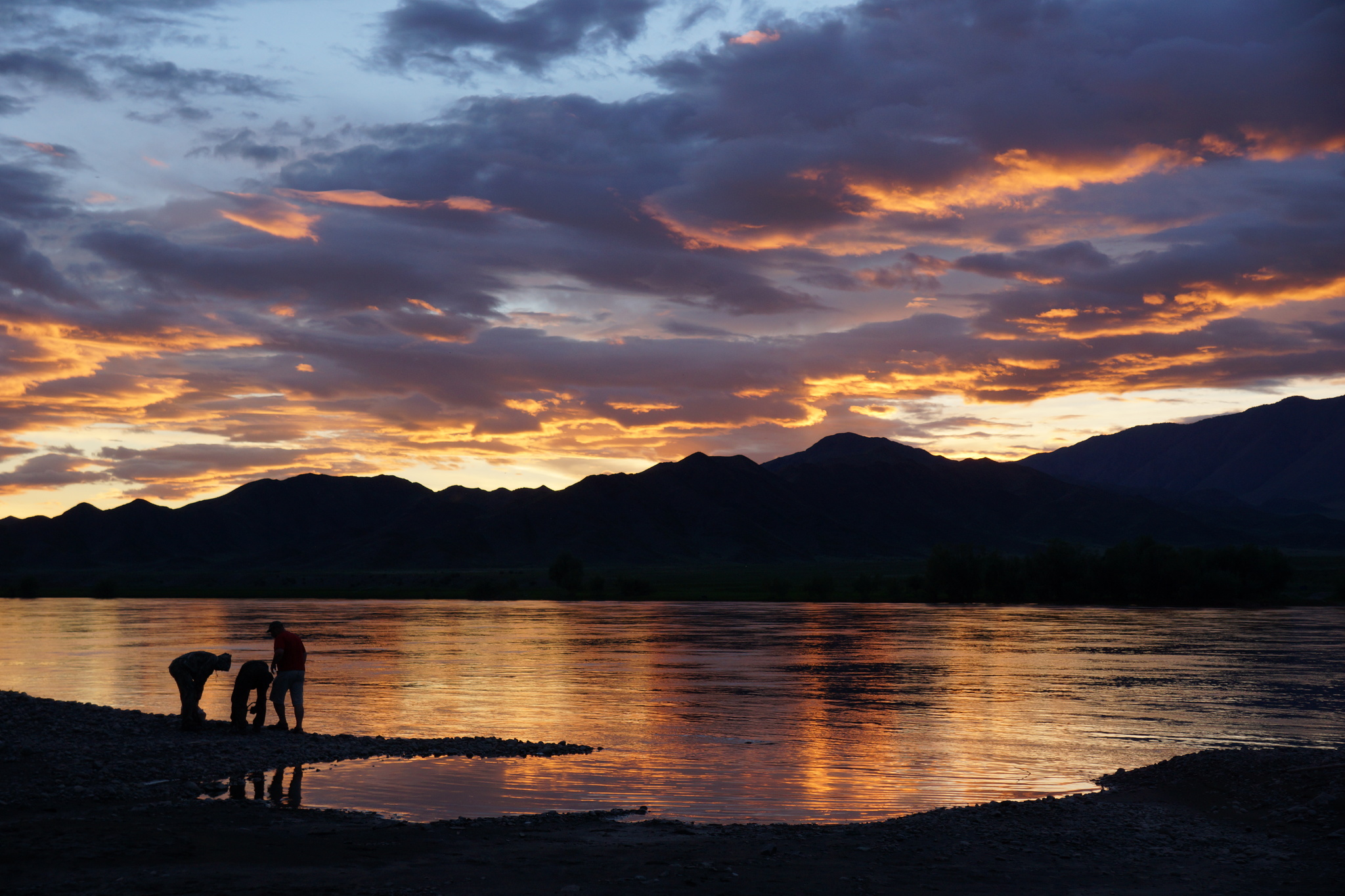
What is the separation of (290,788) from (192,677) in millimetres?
6243

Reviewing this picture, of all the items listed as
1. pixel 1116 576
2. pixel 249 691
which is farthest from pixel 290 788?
pixel 1116 576

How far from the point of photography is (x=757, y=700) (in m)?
36.4

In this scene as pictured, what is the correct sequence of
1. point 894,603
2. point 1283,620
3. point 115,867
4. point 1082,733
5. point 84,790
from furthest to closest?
point 894,603 → point 1283,620 → point 1082,733 → point 84,790 → point 115,867

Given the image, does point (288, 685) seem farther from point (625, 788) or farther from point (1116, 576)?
point (1116, 576)

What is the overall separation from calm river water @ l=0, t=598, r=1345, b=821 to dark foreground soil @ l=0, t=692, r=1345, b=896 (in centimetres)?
197

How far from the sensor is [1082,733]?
28.5 m

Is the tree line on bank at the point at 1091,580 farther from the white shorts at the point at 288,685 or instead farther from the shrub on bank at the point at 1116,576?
the white shorts at the point at 288,685

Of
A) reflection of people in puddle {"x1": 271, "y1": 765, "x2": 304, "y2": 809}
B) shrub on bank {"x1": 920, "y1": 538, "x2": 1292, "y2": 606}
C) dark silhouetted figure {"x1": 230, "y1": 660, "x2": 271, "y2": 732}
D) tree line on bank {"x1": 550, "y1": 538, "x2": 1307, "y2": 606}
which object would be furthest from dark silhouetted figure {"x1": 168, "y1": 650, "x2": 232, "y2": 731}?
shrub on bank {"x1": 920, "y1": 538, "x2": 1292, "y2": 606}

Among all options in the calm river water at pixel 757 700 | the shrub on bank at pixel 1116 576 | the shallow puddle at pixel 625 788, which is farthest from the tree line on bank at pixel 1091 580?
the shallow puddle at pixel 625 788

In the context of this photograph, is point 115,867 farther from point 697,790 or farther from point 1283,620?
point 1283,620

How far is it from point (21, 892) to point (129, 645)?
181 feet

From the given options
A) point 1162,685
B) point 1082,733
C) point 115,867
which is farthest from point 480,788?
point 1162,685

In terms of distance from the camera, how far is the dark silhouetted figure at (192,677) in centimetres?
2356

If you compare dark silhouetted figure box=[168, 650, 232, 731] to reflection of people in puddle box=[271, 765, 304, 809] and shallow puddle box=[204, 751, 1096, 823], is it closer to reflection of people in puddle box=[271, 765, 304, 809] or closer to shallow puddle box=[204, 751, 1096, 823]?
reflection of people in puddle box=[271, 765, 304, 809]
